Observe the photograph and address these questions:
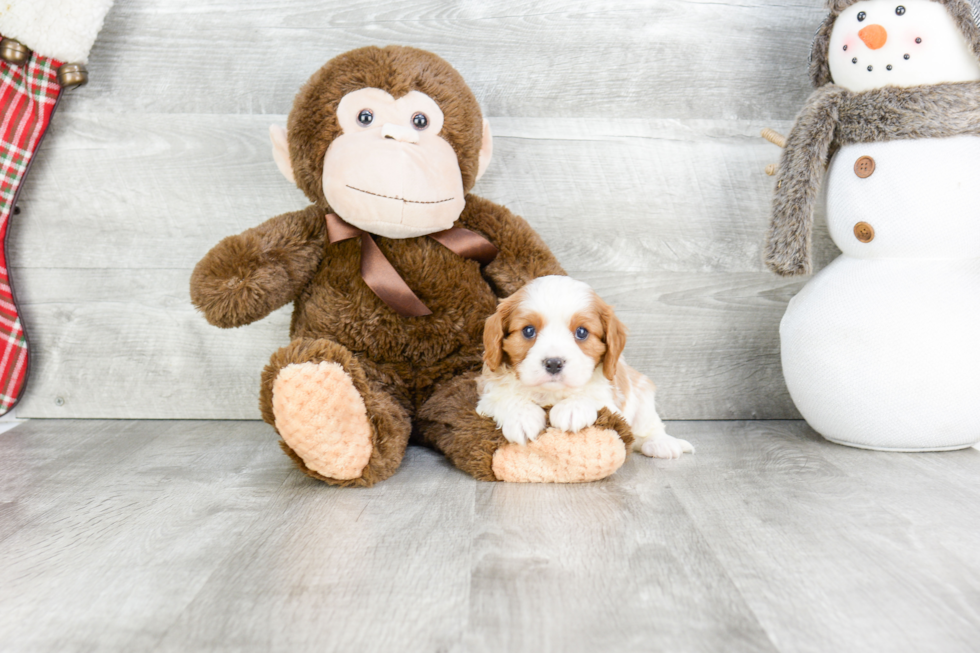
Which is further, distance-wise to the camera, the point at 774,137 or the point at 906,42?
the point at 774,137

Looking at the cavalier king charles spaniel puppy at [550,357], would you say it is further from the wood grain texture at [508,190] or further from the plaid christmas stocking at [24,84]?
the plaid christmas stocking at [24,84]

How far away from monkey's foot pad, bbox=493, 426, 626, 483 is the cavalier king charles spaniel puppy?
17 mm

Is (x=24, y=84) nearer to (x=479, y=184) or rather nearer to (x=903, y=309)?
(x=479, y=184)

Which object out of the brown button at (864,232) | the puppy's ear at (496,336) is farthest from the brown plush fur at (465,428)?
the brown button at (864,232)

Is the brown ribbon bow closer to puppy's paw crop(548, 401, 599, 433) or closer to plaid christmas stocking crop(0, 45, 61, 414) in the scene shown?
puppy's paw crop(548, 401, 599, 433)

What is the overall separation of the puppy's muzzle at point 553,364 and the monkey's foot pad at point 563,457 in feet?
0.36

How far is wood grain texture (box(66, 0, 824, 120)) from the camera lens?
1.54 m

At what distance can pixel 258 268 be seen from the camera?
126 centimetres

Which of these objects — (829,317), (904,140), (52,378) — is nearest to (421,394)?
(829,317)

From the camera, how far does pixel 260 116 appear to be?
155cm

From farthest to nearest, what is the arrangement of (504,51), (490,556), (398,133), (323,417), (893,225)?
(504,51) < (893,225) < (398,133) < (323,417) < (490,556)

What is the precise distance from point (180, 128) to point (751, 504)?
1274 millimetres

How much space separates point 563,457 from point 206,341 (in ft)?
2.76

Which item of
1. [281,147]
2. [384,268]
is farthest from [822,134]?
[281,147]
